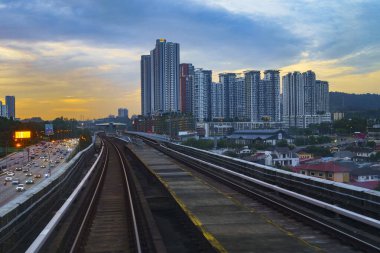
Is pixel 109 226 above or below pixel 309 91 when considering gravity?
below

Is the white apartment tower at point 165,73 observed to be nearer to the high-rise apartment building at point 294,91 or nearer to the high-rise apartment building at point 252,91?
the high-rise apartment building at point 252,91

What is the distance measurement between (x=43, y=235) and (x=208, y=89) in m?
125

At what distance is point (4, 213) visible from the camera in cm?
698

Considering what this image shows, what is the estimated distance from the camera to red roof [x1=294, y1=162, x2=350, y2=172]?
35.2ft

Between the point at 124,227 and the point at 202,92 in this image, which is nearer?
the point at 124,227

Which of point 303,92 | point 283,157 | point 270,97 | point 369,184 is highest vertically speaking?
point 270,97

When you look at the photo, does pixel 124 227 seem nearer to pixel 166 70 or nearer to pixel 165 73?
pixel 166 70

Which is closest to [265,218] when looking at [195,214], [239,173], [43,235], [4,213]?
[195,214]

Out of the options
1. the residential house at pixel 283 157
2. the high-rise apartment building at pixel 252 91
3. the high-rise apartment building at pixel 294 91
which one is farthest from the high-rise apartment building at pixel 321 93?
the residential house at pixel 283 157

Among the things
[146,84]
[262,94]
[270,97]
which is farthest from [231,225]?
[146,84]

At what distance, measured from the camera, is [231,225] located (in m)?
9.65

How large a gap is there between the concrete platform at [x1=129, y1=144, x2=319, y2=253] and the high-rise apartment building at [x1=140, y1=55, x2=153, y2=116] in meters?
162

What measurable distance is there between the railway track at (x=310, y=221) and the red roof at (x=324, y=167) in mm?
953

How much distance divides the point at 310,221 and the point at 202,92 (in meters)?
122
